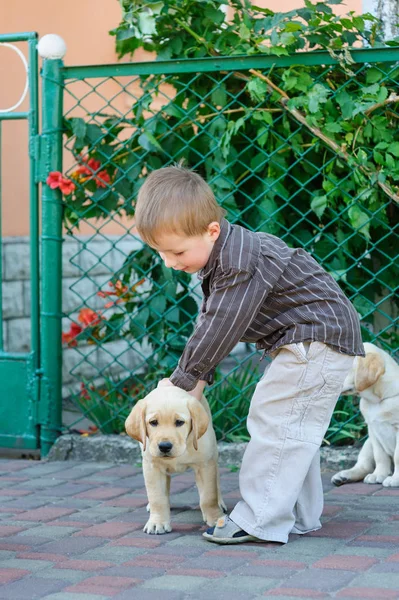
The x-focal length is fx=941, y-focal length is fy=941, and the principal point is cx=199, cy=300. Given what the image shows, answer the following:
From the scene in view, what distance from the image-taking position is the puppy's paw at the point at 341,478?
4207 mm

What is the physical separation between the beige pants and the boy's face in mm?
469

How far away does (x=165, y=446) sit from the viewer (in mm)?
3246

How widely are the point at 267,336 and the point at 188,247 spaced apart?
51cm

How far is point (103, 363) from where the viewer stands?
23.6 ft

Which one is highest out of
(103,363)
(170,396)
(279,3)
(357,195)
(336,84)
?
(279,3)

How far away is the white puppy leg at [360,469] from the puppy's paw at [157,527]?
1.02m

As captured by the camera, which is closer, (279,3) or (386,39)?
(386,39)

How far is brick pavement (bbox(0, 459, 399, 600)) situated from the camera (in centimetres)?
277

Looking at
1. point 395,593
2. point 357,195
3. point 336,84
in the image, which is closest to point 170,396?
point 395,593

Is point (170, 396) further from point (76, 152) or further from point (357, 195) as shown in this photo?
point (76, 152)

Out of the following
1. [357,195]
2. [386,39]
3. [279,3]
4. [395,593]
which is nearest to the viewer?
[395,593]

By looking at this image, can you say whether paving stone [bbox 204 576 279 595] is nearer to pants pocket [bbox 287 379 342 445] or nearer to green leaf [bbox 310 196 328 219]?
pants pocket [bbox 287 379 342 445]

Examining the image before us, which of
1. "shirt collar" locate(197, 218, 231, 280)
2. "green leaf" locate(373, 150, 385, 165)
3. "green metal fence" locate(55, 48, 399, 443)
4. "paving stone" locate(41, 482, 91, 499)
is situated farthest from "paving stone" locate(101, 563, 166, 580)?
"green leaf" locate(373, 150, 385, 165)

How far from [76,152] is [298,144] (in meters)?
1.20
